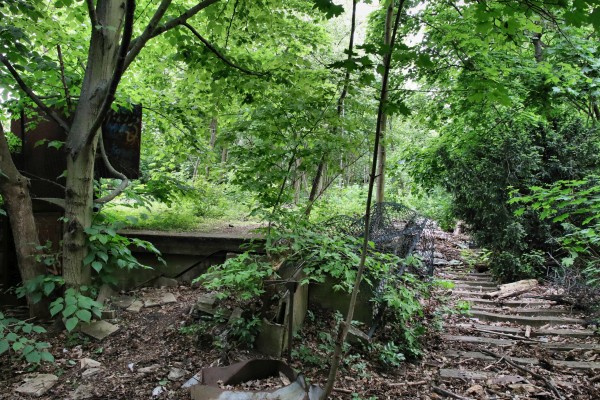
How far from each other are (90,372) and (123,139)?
9.94ft

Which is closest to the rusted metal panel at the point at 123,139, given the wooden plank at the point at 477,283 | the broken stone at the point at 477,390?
the broken stone at the point at 477,390

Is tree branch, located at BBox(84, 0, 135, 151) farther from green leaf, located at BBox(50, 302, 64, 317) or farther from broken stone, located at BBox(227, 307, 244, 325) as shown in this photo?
broken stone, located at BBox(227, 307, 244, 325)

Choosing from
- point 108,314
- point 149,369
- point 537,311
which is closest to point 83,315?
point 149,369

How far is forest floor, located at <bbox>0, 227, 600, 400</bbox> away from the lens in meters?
3.24

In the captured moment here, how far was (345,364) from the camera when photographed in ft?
13.5

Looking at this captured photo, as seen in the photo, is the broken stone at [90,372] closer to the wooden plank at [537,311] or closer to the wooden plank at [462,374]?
the wooden plank at [462,374]

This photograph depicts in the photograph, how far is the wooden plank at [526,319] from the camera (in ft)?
20.7

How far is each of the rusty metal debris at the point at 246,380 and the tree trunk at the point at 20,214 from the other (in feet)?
7.07

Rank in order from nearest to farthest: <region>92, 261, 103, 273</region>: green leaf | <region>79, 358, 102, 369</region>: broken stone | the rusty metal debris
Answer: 1. the rusty metal debris
2. <region>79, 358, 102, 369</region>: broken stone
3. <region>92, 261, 103, 273</region>: green leaf

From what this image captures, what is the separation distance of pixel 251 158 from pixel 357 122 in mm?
1190

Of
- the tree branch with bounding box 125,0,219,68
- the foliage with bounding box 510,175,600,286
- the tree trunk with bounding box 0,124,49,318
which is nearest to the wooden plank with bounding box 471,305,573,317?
the foliage with bounding box 510,175,600,286

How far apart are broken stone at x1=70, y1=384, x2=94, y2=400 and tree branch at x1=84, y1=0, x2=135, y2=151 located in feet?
7.33

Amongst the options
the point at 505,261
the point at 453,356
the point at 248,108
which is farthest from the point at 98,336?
the point at 505,261

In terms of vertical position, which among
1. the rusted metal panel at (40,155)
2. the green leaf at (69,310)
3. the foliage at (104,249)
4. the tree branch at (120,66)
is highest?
the tree branch at (120,66)
